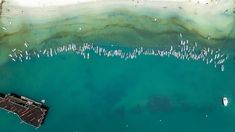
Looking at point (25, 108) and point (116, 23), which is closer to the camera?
point (25, 108)

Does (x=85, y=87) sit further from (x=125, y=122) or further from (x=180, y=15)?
(x=180, y=15)

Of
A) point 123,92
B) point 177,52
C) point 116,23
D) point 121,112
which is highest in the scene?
point 116,23

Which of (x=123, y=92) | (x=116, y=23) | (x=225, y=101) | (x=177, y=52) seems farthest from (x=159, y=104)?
(x=116, y=23)

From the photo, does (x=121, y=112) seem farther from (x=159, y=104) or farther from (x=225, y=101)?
(x=225, y=101)

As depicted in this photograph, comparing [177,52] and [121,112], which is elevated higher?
[177,52]

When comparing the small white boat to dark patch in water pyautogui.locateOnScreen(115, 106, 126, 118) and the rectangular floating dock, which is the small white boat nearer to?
dark patch in water pyautogui.locateOnScreen(115, 106, 126, 118)

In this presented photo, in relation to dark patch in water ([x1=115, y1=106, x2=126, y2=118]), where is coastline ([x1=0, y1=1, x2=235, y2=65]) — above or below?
above

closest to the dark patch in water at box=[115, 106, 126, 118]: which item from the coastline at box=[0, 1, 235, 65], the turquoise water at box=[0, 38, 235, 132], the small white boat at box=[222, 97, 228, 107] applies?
the turquoise water at box=[0, 38, 235, 132]

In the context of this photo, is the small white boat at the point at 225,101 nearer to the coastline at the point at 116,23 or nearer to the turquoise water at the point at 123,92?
the turquoise water at the point at 123,92
